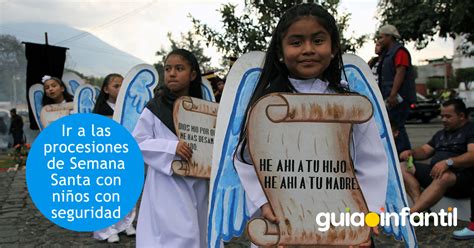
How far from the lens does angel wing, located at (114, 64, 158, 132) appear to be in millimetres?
4199

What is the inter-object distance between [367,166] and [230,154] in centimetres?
58

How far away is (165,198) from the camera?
3385 millimetres

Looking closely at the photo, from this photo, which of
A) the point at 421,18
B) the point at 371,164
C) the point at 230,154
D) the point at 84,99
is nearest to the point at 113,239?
the point at 84,99

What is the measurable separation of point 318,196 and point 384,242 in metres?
3.09

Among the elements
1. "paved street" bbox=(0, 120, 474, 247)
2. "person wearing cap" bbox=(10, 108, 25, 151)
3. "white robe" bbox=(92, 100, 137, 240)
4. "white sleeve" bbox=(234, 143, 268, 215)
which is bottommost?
"paved street" bbox=(0, 120, 474, 247)

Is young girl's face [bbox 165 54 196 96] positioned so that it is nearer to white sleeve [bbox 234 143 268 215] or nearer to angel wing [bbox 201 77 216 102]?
angel wing [bbox 201 77 216 102]

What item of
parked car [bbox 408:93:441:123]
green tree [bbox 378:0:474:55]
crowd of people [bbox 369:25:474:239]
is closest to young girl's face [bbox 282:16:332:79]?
crowd of people [bbox 369:25:474:239]

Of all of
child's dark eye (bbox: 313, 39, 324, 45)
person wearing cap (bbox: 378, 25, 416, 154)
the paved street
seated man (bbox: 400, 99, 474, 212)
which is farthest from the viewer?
person wearing cap (bbox: 378, 25, 416, 154)

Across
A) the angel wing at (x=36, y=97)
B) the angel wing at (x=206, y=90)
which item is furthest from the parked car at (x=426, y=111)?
the angel wing at (x=206, y=90)

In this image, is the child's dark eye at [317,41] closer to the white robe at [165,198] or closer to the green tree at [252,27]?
the white robe at [165,198]

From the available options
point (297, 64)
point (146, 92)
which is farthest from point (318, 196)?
point (146, 92)

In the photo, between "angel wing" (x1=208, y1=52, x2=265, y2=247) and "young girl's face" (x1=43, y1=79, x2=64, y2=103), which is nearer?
"angel wing" (x1=208, y1=52, x2=265, y2=247)

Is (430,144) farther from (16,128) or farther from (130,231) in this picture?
(16,128)

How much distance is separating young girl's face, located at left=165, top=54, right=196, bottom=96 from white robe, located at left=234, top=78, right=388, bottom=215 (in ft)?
4.94
